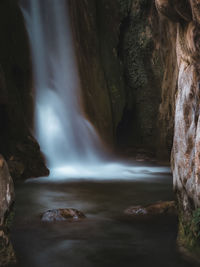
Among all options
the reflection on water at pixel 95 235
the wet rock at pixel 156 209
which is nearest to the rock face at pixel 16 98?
the reflection on water at pixel 95 235

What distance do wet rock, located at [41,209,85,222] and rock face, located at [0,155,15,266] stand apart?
1.55m

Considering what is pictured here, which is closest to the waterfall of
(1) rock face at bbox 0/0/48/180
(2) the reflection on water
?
(1) rock face at bbox 0/0/48/180

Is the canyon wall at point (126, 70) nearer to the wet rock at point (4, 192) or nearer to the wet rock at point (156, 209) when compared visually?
the wet rock at point (156, 209)

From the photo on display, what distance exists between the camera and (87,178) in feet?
29.8

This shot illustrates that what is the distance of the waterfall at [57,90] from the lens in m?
11.6

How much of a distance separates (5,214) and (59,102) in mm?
9777

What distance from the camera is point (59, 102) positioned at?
12805mm

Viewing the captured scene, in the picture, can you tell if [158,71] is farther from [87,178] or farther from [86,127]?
[87,178]

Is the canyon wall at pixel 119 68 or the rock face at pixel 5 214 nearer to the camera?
the rock face at pixel 5 214

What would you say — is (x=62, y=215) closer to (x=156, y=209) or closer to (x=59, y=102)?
(x=156, y=209)

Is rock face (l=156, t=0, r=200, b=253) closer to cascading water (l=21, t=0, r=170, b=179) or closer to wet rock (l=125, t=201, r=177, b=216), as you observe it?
→ wet rock (l=125, t=201, r=177, b=216)

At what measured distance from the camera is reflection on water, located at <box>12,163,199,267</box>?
11.8 ft

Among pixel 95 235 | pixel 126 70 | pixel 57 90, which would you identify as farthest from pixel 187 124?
pixel 126 70

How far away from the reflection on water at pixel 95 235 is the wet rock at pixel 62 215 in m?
0.14
